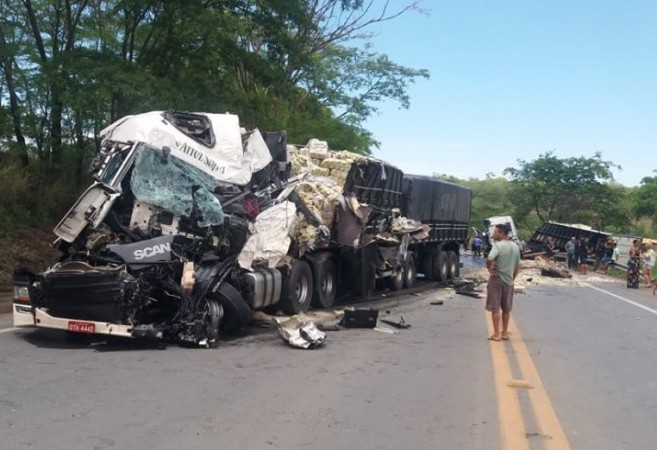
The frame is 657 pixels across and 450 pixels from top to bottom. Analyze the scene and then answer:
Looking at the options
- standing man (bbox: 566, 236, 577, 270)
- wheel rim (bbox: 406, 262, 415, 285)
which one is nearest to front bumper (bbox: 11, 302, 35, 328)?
wheel rim (bbox: 406, 262, 415, 285)

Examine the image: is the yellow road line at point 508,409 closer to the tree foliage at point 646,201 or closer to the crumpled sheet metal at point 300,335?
the crumpled sheet metal at point 300,335

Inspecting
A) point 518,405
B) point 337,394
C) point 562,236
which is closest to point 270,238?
point 337,394

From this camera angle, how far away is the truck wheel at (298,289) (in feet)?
37.7

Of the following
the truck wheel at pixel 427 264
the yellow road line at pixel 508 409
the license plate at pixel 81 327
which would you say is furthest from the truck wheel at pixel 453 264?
the license plate at pixel 81 327

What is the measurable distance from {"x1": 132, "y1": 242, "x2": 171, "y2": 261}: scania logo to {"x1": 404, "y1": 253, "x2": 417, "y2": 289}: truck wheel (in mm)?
10436

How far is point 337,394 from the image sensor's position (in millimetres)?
6555

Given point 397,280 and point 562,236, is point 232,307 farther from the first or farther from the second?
point 562,236

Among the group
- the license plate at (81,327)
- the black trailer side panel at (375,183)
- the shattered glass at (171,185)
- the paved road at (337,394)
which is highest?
the black trailer side panel at (375,183)

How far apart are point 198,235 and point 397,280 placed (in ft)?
29.3

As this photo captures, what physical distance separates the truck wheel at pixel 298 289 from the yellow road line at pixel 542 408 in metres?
3.81

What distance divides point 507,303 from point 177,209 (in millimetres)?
4844

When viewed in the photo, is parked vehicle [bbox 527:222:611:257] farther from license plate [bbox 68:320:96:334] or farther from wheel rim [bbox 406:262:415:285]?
license plate [bbox 68:320:96:334]

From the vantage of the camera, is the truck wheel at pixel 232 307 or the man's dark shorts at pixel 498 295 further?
the man's dark shorts at pixel 498 295

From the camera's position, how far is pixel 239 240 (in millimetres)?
10242
